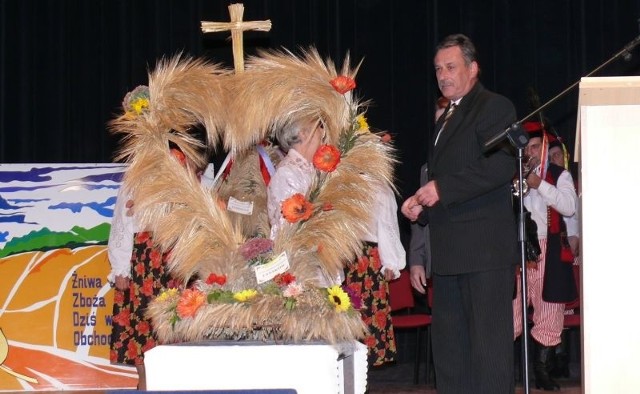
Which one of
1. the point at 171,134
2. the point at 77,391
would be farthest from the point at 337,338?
the point at 77,391

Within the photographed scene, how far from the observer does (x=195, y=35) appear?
663cm

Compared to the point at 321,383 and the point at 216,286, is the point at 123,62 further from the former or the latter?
the point at 321,383

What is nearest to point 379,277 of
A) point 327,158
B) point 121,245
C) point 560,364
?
point 121,245

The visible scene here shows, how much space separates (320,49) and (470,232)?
10.7 feet

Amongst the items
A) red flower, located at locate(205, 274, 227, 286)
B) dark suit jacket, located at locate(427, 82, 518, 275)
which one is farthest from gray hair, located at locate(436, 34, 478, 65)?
red flower, located at locate(205, 274, 227, 286)

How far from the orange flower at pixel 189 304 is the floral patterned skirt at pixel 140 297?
1645 mm

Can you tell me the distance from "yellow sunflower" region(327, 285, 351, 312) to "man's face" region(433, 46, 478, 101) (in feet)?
3.21

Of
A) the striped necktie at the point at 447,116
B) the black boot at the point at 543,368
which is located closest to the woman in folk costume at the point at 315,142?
the striped necktie at the point at 447,116

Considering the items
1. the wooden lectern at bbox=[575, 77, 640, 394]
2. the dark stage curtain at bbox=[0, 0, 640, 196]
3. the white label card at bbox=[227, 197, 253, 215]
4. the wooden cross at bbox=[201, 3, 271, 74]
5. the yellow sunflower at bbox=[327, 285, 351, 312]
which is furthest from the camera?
the dark stage curtain at bbox=[0, 0, 640, 196]

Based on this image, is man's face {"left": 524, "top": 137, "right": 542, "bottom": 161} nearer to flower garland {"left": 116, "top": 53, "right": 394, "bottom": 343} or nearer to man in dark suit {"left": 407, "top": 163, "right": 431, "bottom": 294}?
man in dark suit {"left": 407, "top": 163, "right": 431, "bottom": 294}

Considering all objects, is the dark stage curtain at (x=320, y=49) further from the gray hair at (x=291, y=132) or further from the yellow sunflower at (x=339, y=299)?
the yellow sunflower at (x=339, y=299)

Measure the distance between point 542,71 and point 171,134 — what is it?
12.0 feet

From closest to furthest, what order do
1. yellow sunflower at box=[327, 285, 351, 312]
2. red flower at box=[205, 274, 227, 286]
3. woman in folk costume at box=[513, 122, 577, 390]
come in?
yellow sunflower at box=[327, 285, 351, 312]
red flower at box=[205, 274, 227, 286]
woman in folk costume at box=[513, 122, 577, 390]

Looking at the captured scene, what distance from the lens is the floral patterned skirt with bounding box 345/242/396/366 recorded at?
4.66 m
